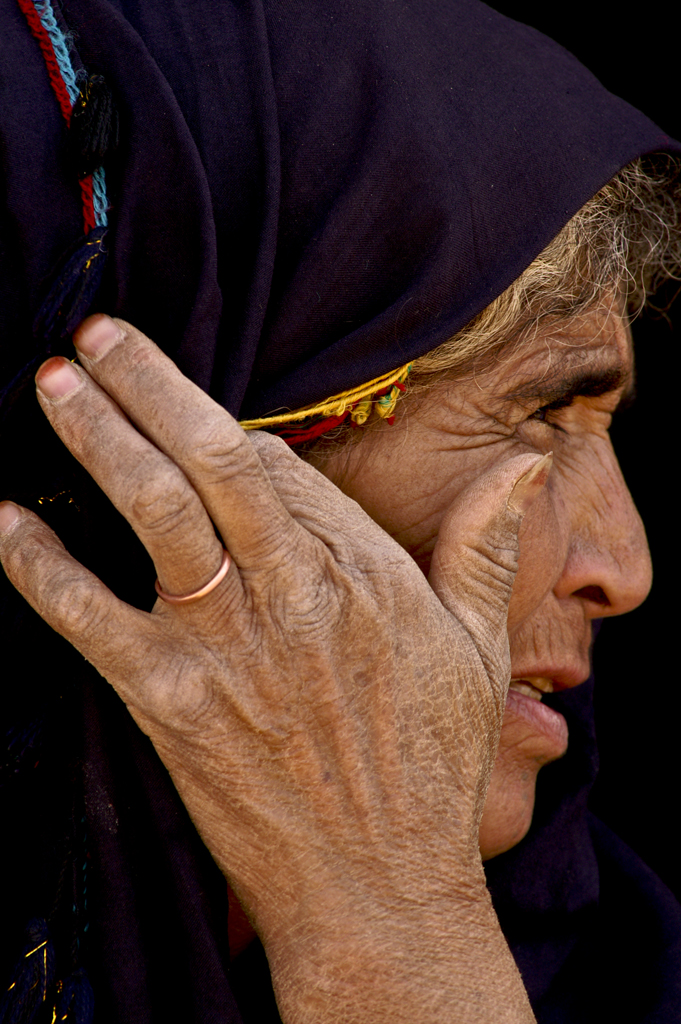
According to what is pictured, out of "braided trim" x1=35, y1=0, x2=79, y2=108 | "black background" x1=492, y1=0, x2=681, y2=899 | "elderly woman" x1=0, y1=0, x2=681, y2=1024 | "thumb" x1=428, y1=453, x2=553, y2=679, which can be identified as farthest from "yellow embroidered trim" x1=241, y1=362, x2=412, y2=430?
"black background" x1=492, y1=0, x2=681, y2=899

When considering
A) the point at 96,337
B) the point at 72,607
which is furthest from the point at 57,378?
the point at 72,607

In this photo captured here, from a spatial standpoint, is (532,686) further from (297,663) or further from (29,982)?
(29,982)

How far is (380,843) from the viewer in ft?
4.22

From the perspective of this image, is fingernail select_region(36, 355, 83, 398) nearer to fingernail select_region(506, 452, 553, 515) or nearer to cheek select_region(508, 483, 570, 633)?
fingernail select_region(506, 452, 553, 515)

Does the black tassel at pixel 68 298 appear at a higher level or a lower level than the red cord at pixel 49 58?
lower

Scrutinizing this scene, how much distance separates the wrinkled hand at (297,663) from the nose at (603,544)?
0.48 m

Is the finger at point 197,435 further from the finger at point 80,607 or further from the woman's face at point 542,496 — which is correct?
the woman's face at point 542,496

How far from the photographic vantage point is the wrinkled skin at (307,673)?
1.13m

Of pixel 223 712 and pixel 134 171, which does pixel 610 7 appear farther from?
pixel 223 712

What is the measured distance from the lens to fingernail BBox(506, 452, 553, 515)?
141 centimetres

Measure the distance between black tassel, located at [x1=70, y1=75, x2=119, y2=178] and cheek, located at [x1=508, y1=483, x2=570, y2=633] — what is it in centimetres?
100

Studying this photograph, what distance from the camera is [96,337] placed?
3.89 ft

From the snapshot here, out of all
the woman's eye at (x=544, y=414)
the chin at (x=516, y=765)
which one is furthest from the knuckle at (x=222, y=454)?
the chin at (x=516, y=765)

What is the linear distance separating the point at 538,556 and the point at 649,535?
5.98 feet
